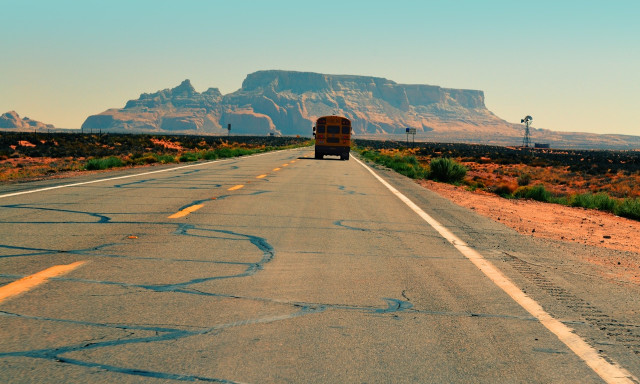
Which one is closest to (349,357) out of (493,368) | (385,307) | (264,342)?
(264,342)

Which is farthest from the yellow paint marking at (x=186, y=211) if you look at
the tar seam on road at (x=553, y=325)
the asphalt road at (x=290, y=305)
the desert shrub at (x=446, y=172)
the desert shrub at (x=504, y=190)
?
the desert shrub at (x=446, y=172)

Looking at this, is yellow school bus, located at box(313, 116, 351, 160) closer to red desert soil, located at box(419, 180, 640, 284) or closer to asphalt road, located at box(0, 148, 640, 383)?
red desert soil, located at box(419, 180, 640, 284)

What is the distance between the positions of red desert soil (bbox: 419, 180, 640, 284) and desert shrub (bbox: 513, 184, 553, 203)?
2.90ft

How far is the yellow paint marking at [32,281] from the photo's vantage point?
5445 millimetres

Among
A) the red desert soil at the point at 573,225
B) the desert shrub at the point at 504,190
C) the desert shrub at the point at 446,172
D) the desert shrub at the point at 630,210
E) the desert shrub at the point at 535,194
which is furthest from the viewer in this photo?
the desert shrub at the point at 446,172

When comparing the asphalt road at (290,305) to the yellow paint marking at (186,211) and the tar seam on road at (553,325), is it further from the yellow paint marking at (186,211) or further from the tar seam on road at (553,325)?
the yellow paint marking at (186,211)

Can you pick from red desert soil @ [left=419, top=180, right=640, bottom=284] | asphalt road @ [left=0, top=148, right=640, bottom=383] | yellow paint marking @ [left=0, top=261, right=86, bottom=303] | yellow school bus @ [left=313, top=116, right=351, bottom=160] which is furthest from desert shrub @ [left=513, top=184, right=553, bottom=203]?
yellow school bus @ [left=313, top=116, right=351, bottom=160]

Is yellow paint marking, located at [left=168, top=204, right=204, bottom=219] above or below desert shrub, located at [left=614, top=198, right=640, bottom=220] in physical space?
above

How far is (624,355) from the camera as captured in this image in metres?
4.47

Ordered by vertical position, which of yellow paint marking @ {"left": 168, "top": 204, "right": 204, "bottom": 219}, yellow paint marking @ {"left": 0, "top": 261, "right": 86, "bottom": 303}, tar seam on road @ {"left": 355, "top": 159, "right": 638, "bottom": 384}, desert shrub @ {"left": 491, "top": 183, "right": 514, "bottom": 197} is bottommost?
desert shrub @ {"left": 491, "top": 183, "right": 514, "bottom": 197}

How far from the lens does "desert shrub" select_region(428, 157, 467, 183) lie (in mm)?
28219

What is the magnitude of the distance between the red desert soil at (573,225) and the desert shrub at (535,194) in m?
0.88

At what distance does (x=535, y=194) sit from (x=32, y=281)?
17500mm

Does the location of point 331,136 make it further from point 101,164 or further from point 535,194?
point 535,194
